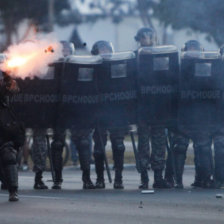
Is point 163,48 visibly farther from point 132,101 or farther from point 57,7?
point 57,7

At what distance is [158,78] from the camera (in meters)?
15.6

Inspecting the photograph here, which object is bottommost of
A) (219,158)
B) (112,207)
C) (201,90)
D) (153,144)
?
(112,207)

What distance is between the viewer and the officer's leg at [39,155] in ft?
52.5

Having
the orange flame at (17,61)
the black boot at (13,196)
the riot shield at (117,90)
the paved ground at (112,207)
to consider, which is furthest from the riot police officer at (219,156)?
the black boot at (13,196)

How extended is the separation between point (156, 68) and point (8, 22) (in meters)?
41.4

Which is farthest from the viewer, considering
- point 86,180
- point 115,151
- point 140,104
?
point 86,180

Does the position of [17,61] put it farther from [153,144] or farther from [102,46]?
[153,144]

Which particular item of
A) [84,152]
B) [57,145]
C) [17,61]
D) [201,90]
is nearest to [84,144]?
[84,152]

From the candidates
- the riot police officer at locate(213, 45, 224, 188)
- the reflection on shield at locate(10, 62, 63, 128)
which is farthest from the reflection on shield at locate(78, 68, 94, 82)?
the riot police officer at locate(213, 45, 224, 188)

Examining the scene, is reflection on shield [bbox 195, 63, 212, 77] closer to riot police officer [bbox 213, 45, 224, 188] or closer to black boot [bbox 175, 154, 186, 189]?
riot police officer [bbox 213, 45, 224, 188]

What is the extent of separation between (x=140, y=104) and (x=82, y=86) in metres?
0.91

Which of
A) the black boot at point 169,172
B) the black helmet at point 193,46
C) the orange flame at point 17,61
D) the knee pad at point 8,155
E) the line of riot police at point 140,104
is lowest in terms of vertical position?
the black boot at point 169,172

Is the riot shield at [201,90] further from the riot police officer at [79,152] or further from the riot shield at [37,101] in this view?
the riot shield at [37,101]

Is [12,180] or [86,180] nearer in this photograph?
[12,180]
